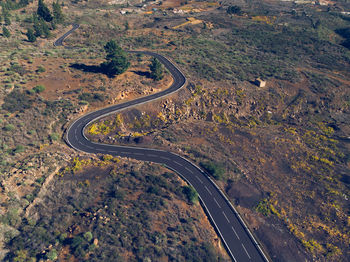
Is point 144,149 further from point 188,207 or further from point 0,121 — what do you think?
point 0,121

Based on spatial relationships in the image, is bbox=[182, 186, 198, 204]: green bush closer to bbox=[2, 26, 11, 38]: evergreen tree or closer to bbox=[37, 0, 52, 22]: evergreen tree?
bbox=[2, 26, 11, 38]: evergreen tree

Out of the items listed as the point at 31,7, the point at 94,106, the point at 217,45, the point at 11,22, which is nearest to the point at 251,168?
the point at 94,106

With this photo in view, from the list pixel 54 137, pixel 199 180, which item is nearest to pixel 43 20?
pixel 54 137

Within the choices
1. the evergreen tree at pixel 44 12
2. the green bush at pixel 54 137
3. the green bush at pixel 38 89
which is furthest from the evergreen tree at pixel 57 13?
the green bush at pixel 54 137

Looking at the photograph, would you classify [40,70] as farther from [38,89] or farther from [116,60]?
[116,60]

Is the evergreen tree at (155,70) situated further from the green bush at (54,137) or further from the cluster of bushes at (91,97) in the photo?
the green bush at (54,137)
